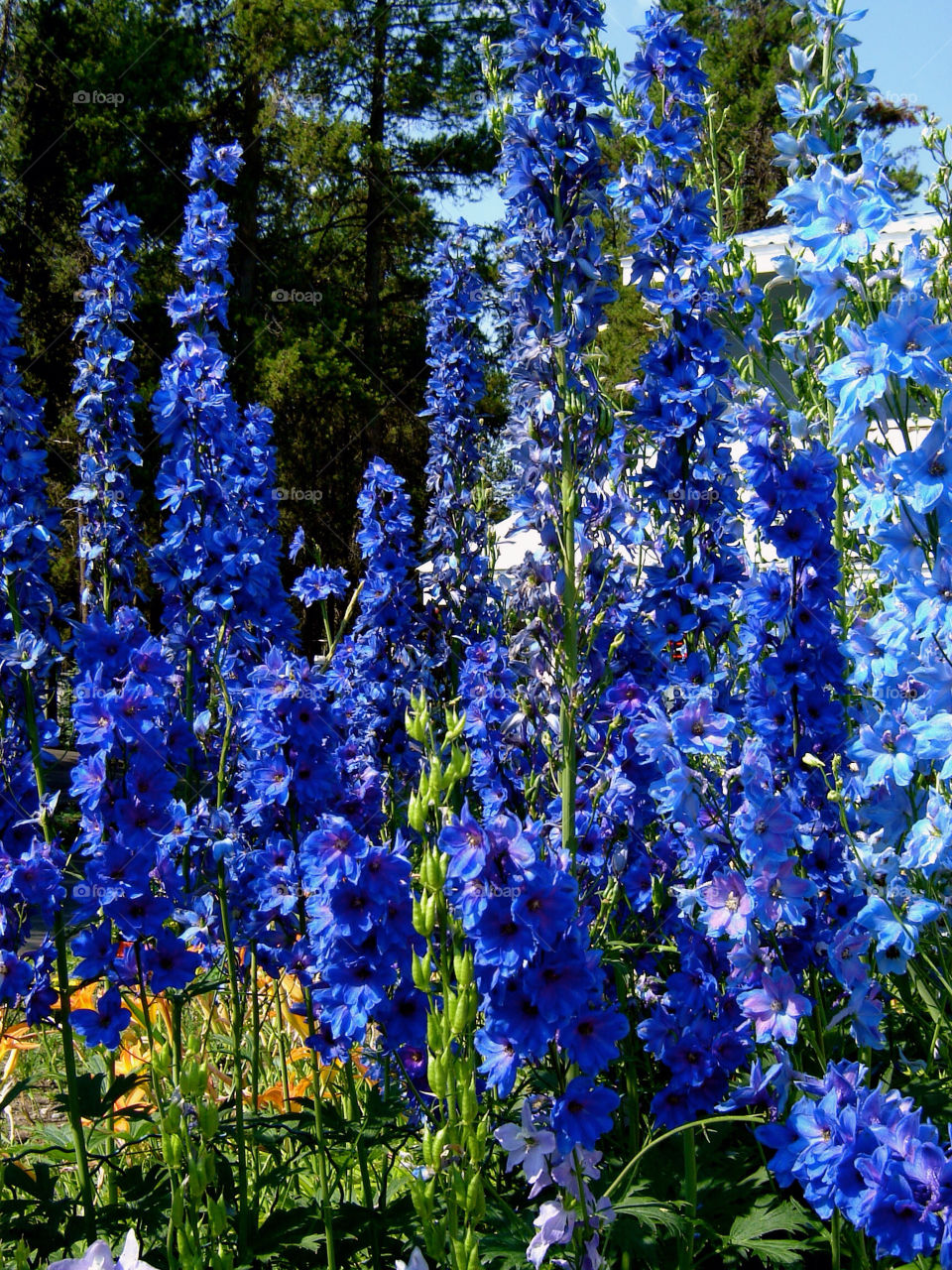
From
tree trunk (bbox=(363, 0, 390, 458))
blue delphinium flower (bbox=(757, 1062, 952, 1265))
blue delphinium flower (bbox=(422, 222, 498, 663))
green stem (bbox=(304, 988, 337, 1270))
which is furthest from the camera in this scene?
tree trunk (bbox=(363, 0, 390, 458))

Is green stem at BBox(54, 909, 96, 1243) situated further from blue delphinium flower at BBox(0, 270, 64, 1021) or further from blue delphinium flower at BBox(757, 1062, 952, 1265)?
blue delphinium flower at BBox(757, 1062, 952, 1265)

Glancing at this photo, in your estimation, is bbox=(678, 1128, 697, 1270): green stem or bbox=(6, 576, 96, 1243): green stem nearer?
bbox=(678, 1128, 697, 1270): green stem

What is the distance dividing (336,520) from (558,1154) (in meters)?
17.8

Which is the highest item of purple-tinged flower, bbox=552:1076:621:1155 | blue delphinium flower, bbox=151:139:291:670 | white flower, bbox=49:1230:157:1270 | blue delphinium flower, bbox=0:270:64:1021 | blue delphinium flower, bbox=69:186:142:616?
blue delphinium flower, bbox=69:186:142:616

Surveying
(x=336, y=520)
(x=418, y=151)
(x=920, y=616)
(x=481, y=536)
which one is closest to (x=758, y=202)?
(x=418, y=151)

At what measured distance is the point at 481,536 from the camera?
5.71 metres

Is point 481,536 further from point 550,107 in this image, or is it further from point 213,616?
point 550,107

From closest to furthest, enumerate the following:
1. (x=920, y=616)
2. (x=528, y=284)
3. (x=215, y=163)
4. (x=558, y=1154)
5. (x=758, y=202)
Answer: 1. (x=558, y=1154)
2. (x=920, y=616)
3. (x=528, y=284)
4. (x=215, y=163)
5. (x=758, y=202)

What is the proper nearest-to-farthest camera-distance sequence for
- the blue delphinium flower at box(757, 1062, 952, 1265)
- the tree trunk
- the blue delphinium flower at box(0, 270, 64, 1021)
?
the blue delphinium flower at box(757, 1062, 952, 1265), the blue delphinium flower at box(0, 270, 64, 1021), the tree trunk

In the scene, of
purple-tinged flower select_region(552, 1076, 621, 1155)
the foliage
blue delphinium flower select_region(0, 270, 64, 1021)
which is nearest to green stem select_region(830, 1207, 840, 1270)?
the foliage

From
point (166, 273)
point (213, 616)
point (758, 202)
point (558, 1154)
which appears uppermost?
point (758, 202)

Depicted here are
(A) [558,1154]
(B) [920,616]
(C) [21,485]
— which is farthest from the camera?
(C) [21,485]

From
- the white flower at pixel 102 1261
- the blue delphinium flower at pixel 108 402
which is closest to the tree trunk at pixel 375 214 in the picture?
the blue delphinium flower at pixel 108 402

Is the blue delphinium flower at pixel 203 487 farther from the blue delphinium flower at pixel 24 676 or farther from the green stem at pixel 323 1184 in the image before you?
the green stem at pixel 323 1184
